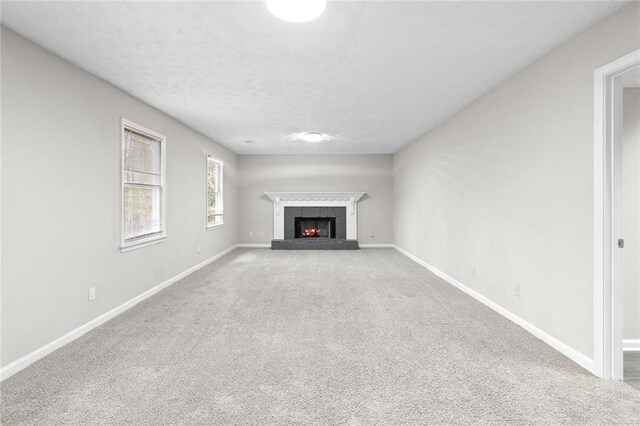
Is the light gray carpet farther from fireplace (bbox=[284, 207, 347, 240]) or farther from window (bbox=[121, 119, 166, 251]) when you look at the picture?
fireplace (bbox=[284, 207, 347, 240])

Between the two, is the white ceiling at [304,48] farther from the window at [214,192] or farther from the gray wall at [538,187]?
the window at [214,192]

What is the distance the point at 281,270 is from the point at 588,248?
13.9ft

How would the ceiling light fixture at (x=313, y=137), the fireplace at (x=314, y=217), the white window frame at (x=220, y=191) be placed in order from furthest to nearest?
1. the fireplace at (x=314, y=217)
2. the white window frame at (x=220, y=191)
3. the ceiling light fixture at (x=313, y=137)

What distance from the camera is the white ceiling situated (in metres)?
2.09

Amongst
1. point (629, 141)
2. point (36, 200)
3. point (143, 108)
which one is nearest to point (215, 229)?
point (143, 108)

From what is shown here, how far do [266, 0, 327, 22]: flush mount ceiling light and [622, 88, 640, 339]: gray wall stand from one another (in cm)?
252

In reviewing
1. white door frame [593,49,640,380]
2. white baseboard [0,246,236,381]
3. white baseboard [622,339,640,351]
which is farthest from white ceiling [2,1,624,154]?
white baseboard [622,339,640,351]

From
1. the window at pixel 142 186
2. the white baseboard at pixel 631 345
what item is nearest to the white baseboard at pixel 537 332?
the white baseboard at pixel 631 345

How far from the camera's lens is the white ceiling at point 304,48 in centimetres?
209

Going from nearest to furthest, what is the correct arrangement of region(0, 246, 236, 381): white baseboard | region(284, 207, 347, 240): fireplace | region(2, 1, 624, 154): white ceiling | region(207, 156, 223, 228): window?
region(2, 1, 624, 154): white ceiling < region(0, 246, 236, 381): white baseboard < region(207, 156, 223, 228): window < region(284, 207, 347, 240): fireplace

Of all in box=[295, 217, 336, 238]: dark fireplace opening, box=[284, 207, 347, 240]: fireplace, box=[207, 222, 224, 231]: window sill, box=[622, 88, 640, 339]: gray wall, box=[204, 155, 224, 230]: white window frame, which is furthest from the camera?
box=[295, 217, 336, 238]: dark fireplace opening

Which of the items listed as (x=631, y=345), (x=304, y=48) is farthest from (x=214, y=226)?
(x=631, y=345)

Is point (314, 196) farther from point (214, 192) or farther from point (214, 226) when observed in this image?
point (214, 226)

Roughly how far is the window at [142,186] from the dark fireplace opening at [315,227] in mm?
4451
